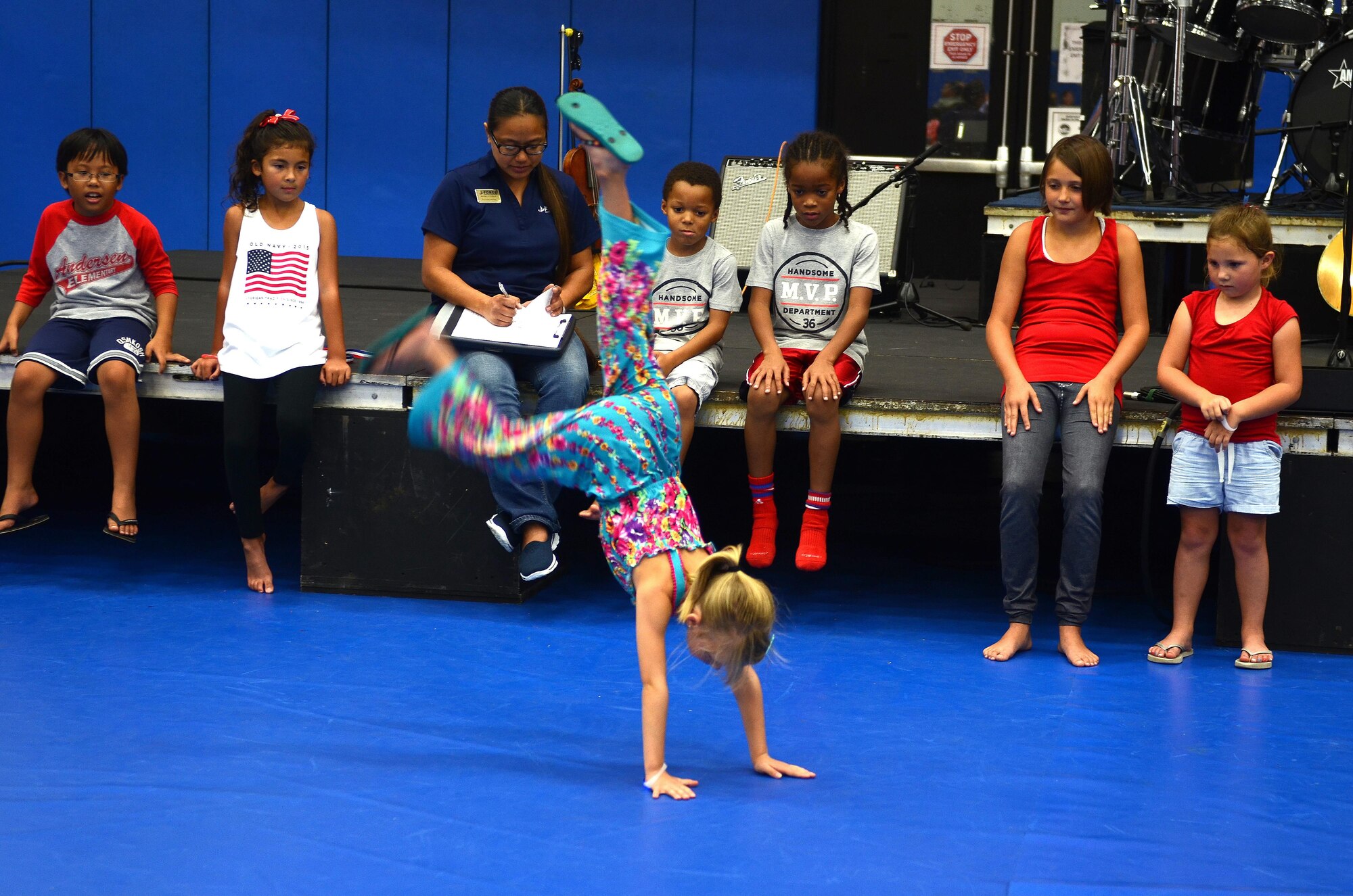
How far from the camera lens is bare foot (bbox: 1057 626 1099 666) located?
369 cm

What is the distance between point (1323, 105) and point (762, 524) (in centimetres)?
381

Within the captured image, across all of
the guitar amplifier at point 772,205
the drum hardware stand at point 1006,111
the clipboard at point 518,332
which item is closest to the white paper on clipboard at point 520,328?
the clipboard at point 518,332

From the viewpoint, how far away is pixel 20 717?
122 inches

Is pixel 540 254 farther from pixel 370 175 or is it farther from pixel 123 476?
pixel 370 175

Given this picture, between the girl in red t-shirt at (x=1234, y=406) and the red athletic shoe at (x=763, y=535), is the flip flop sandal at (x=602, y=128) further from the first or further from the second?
the girl in red t-shirt at (x=1234, y=406)

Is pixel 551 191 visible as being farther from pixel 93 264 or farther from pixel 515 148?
pixel 93 264

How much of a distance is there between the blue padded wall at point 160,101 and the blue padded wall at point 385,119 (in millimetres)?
878

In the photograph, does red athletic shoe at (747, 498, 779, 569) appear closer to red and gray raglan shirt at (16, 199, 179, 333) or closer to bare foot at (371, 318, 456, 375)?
bare foot at (371, 318, 456, 375)

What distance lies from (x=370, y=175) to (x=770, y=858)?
7.38 meters

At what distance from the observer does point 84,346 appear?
4.36 metres

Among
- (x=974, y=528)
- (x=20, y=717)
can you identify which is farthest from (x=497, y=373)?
(x=974, y=528)

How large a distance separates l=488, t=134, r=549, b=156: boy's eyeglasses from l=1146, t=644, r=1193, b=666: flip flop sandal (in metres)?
2.15

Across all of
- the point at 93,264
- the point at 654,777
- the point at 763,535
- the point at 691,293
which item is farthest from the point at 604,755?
the point at 93,264

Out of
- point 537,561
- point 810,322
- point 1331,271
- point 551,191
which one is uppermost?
point 551,191
